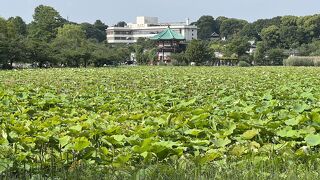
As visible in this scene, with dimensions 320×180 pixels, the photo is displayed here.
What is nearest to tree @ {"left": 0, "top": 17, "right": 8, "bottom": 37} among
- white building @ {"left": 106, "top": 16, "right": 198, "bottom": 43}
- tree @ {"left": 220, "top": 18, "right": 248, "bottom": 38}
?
white building @ {"left": 106, "top": 16, "right": 198, "bottom": 43}

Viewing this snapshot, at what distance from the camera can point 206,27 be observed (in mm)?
104938

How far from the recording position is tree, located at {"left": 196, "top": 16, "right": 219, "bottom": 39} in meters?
105

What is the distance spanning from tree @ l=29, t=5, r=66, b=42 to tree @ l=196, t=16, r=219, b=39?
5495 cm

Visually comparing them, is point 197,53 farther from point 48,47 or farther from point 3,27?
point 3,27

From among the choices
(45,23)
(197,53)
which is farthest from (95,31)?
(197,53)

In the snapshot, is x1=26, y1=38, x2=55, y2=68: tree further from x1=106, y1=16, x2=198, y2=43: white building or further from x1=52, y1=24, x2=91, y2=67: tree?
x1=106, y1=16, x2=198, y2=43: white building

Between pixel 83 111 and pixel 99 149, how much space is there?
9.28 feet

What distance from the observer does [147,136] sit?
11.2ft

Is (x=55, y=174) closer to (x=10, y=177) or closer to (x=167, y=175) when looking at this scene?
(x=10, y=177)

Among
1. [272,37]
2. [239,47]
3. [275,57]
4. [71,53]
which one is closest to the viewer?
[71,53]

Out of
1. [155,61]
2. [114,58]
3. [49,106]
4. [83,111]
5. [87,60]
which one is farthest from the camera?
[155,61]

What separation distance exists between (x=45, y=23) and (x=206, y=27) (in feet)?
193

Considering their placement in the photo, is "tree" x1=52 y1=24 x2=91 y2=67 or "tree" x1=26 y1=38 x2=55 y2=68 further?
"tree" x1=52 y1=24 x2=91 y2=67

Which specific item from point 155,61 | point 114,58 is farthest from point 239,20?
point 114,58
